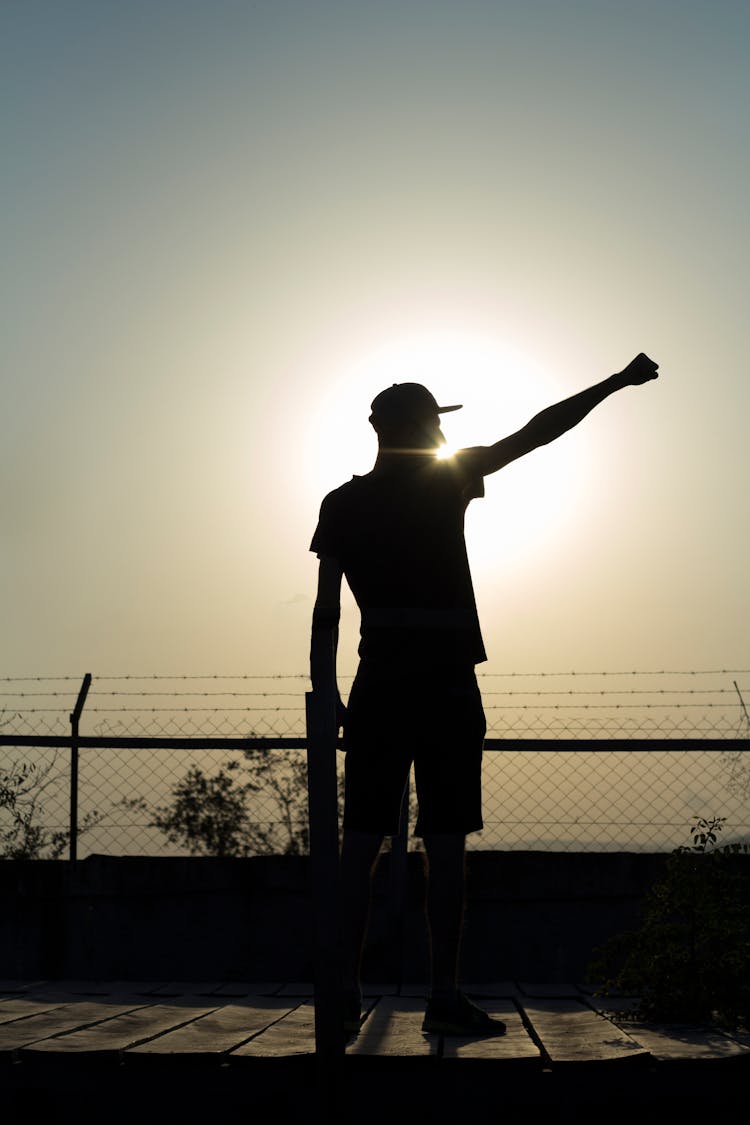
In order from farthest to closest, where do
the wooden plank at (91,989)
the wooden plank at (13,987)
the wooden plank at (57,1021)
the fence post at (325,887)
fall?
the wooden plank at (13,987)
the wooden plank at (91,989)
the wooden plank at (57,1021)
the fence post at (325,887)

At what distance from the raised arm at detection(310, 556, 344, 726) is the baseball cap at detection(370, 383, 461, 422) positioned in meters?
0.49

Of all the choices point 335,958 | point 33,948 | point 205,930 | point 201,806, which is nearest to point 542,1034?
point 335,958

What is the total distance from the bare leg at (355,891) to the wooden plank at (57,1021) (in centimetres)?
84

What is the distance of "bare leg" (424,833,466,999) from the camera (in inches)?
138

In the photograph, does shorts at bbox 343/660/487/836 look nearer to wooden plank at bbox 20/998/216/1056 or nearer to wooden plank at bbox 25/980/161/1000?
wooden plank at bbox 20/998/216/1056

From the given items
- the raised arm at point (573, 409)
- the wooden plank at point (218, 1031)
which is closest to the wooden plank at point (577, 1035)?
the wooden plank at point (218, 1031)

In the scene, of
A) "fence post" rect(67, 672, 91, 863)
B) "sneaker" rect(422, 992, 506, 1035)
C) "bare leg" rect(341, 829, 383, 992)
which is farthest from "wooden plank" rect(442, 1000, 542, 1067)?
"fence post" rect(67, 672, 91, 863)

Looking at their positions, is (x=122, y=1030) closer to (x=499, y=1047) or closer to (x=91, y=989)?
(x=499, y=1047)

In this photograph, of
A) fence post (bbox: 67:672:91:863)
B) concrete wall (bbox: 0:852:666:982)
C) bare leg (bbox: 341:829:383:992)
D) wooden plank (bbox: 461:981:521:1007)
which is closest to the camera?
bare leg (bbox: 341:829:383:992)

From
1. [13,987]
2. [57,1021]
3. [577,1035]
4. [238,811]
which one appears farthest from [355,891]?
[238,811]

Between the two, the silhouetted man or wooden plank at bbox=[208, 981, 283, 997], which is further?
wooden plank at bbox=[208, 981, 283, 997]

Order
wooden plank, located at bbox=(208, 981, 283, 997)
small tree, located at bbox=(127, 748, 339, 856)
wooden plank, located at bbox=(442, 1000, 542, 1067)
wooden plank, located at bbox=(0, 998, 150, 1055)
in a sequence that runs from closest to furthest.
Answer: wooden plank, located at bbox=(442, 1000, 542, 1067), wooden plank, located at bbox=(0, 998, 150, 1055), wooden plank, located at bbox=(208, 981, 283, 997), small tree, located at bbox=(127, 748, 339, 856)

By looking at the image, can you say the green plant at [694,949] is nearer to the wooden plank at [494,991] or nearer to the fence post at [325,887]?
the wooden plank at [494,991]

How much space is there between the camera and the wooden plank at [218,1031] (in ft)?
9.91
